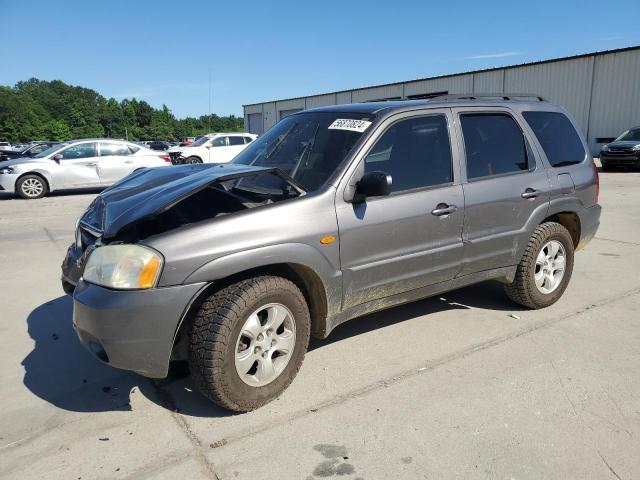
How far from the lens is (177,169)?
3.95m

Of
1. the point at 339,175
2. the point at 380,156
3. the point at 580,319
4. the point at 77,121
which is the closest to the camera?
the point at 339,175

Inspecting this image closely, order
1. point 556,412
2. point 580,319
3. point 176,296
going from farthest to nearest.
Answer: point 580,319 → point 556,412 → point 176,296

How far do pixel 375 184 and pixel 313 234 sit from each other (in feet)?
1.62

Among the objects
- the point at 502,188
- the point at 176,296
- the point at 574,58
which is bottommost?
the point at 176,296

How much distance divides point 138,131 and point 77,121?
12447 mm

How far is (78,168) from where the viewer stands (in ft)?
44.7

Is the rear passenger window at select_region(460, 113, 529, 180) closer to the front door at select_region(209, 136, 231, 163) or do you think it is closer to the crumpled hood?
the crumpled hood

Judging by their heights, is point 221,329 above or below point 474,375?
above

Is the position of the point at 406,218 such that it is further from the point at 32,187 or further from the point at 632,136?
the point at 632,136

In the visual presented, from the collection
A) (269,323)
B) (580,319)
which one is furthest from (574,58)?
(269,323)

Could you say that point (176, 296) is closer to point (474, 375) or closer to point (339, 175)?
point (339, 175)

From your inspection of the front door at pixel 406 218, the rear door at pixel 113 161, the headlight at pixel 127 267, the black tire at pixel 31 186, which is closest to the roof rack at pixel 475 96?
the front door at pixel 406 218

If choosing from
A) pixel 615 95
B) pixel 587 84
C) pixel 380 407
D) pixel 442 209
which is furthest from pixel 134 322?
pixel 587 84

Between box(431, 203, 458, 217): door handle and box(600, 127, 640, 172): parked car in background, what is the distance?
1785cm
